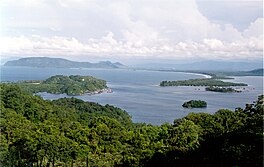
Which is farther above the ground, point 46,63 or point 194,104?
point 46,63

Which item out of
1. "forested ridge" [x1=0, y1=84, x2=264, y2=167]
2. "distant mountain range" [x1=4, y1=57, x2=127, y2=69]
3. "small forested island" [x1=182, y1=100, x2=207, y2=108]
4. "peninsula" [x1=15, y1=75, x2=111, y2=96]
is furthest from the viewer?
"distant mountain range" [x1=4, y1=57, x2=127, y2=69]

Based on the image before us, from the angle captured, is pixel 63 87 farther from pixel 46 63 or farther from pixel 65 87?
pixel 46 63

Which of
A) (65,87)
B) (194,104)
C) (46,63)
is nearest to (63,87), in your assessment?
(65,87)

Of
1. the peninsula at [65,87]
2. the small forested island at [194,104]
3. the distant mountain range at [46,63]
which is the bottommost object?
the small forested island at [194,104]

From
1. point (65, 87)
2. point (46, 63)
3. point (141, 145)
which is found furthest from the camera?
point (46, 63)

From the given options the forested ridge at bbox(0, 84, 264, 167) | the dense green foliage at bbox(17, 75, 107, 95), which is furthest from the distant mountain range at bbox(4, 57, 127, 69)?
the forested ridge at bbox(0, 84, 264, 167)

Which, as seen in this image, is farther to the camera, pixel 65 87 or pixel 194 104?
pixel 65 87

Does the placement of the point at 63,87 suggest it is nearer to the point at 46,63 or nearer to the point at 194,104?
the point at 194,104

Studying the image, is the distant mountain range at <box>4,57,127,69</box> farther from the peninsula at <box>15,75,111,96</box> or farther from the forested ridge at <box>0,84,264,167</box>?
the forested ridge at <box>0,84,264,167</box>

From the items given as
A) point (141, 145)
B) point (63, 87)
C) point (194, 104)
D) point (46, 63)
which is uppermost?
point (46, 63)

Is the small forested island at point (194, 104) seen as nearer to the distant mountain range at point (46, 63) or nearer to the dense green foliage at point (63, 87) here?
the dense green foliage at point (63, 87)

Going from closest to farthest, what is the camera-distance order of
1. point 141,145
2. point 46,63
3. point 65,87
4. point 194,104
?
point 141,145, point 194,104, point 65,87, point 46,63

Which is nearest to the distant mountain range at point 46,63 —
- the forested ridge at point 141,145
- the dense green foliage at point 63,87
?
the dense green foliage at point 63,87
